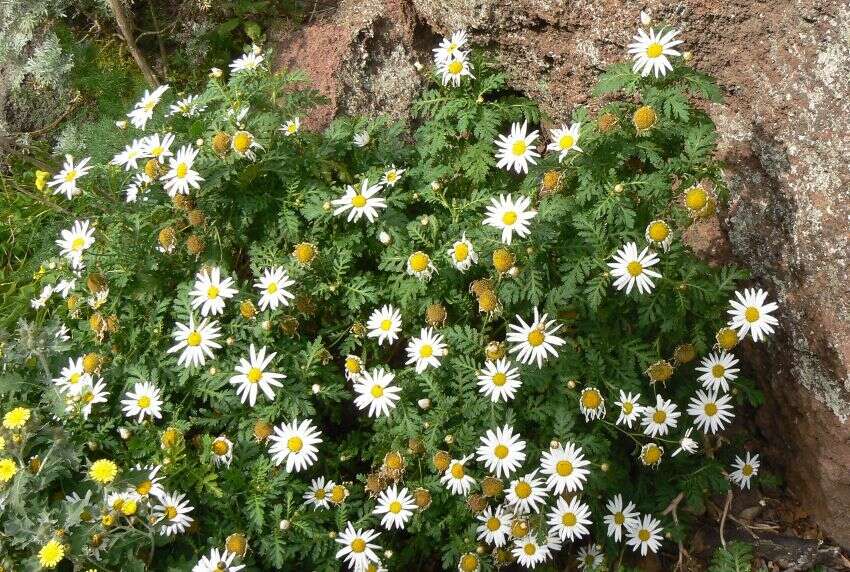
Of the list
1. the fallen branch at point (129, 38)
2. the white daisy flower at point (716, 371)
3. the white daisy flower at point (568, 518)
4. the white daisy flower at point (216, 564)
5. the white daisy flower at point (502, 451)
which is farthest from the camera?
the fallen branch at point (129, 38)

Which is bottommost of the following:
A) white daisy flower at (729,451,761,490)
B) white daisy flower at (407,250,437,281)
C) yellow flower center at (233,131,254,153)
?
white daisy flower at (729,451,761,490)

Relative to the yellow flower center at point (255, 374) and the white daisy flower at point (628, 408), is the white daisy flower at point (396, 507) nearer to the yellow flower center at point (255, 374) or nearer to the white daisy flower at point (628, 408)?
the yellow flower center at point (255, 374)

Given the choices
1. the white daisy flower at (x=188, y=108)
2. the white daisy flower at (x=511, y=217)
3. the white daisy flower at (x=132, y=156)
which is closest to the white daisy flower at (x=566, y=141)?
the white daisy flower at (x=511, y=217)

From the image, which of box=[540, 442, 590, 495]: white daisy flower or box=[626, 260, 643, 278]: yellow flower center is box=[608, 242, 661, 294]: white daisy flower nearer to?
box=[626, 260, 643, 278]: yellow flower center

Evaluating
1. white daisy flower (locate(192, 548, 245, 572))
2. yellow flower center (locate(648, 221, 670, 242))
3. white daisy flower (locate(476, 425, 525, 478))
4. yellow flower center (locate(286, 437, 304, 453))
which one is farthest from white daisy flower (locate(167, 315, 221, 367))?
yellow flower center (locate(648, 221, 670, 242))

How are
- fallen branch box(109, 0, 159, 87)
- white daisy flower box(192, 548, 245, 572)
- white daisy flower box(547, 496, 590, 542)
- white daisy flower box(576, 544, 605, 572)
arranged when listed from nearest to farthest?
white daisy flower box(192, 548, 245, 572), white daisy flower box(547, 496, 590, 542), white daisy flower box(576, 544, 605, 572), fallen branch box(109, 0, 159, 87)

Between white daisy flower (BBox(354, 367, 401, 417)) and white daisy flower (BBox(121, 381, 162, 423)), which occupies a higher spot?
white daisy flower (BBox(121, 381, 162, 423))

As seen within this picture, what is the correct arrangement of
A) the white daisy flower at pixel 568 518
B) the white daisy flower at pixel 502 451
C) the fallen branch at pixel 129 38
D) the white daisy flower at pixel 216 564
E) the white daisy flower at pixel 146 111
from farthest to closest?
1. the fallen branch at pixel 129 38
2. the white daisy flower at pixel 146 111
3. the white daisy flower at pixel 568 518
4. the white daisy flower at pixel 502 451
5. the white daisy flower at pixel 216 564

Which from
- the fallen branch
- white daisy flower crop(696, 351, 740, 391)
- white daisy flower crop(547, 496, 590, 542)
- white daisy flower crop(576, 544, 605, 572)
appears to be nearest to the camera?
white daisy flower crop(547, 496, 590, 542)
